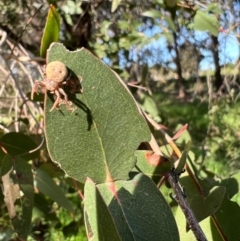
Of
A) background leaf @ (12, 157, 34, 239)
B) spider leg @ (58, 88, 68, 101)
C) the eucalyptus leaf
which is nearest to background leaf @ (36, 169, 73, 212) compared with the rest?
background leaf @ (12, 157, 34, 239)

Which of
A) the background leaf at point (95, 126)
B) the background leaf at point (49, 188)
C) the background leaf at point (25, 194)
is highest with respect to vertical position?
the background leaf at point (95, 126)

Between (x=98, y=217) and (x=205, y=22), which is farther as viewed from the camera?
(x=205, y=22)

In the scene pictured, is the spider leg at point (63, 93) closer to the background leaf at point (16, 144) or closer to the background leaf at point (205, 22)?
the background leaf at point (16, 144)

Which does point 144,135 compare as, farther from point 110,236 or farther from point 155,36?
point 155,36

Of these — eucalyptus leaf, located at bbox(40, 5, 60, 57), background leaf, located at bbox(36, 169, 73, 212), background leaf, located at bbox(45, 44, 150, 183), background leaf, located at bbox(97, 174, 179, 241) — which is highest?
eucalyptus leaf, located at bbox(40, 5, 60, 57)

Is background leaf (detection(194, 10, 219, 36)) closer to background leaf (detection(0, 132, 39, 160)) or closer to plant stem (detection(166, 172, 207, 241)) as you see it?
background leaf (detection(0, 132, 39, 160))

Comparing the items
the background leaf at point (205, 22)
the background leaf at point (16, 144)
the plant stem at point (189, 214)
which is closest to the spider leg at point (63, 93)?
Answer: the plant stem at point (189, 214)

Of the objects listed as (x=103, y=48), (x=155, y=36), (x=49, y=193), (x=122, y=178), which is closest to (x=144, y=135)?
(x=122, y=178)

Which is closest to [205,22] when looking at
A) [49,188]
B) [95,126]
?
[49,188]

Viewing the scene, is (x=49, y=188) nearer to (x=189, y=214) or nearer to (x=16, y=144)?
(x=16, y=144)

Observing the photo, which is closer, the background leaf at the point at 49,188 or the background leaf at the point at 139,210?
the background leaf at the point at 139,210
